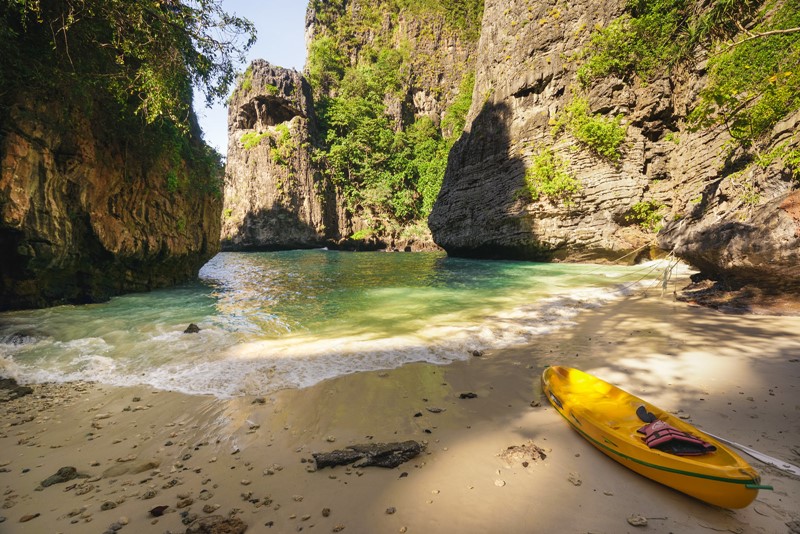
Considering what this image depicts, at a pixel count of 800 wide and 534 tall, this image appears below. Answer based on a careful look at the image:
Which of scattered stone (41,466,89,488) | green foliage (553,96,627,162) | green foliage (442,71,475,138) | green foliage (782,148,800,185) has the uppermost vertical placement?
green foliage (442,71,475,138)

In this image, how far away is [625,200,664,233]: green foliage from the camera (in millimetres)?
15984

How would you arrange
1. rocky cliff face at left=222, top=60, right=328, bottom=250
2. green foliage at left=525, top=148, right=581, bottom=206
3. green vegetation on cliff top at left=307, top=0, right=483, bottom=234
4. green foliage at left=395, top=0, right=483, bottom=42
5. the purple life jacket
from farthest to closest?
green foliage at left=395, top=0, right=483, bottom=42 → green vegetation on cliff top at left=307, top=0, right=483, bottom=234 → rocky cliff face at left=222, top=60, right=328, bottom=250 → green foliage at left=525, top=148, right=581, bottom=206 → the purple life jacket

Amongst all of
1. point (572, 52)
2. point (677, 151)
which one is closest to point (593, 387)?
point (677, 151)

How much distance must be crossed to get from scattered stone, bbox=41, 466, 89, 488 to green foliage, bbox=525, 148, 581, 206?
19.8 meters

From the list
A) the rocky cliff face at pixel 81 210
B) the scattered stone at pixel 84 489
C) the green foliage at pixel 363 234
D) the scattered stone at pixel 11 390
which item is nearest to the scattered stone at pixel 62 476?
the scattered stone at pixel 84 489

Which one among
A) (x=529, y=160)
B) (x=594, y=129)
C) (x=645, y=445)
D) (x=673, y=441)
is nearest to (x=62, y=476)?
(x=645, y=445)

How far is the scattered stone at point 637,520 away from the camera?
1.97 m

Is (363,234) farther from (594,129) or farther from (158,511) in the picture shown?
(158,511)

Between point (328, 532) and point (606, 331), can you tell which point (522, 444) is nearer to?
point (328, 532)

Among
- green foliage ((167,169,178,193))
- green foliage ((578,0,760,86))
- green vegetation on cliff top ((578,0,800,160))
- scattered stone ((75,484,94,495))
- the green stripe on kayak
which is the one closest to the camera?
the green stripe on kayak

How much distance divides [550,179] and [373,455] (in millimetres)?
19174

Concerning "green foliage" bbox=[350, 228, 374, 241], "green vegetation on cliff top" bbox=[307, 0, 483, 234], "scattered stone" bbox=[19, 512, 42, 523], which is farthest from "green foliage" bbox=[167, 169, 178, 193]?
"green vegetation on cliff top" bbox=[307, 0, 483, 234]

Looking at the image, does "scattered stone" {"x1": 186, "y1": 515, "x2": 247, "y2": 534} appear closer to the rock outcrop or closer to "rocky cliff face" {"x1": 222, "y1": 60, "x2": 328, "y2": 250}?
the rock outcrop

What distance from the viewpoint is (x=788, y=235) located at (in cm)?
606
